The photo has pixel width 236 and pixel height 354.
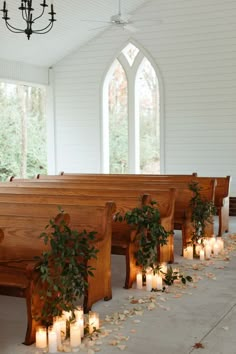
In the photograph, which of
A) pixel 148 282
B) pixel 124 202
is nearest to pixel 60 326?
pixel 148 282

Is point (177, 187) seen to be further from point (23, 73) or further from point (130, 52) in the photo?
point (23, 73)

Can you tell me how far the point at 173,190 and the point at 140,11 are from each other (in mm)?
6011

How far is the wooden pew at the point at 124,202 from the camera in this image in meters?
4.61

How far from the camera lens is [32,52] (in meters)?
10.1

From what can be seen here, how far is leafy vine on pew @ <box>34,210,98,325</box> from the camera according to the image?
3.35 metres

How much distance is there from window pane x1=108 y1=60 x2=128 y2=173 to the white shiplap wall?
0.44 meters

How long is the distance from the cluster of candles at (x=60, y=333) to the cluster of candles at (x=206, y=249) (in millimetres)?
2435

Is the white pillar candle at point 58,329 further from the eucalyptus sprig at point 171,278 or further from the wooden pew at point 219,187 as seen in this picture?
the wooden pew at point 219,187

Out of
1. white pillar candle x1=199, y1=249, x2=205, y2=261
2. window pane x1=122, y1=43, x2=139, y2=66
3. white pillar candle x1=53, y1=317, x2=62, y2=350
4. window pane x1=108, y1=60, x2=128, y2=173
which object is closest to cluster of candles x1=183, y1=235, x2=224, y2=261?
white pillar candle x1=199, y1=249, x2=205, y2=261

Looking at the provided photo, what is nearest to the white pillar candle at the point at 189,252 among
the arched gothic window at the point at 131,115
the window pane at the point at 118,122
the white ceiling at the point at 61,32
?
the white ceiling at the point at 61,32

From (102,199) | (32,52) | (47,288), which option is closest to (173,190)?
(102,199)

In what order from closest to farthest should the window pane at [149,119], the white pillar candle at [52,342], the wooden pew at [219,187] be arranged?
1. the white pillar candle at [52,342]
2. the wooden pew at [219,187]
3. the window pane at [149,119]

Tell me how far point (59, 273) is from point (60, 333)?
386 mm

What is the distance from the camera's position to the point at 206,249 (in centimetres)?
569
